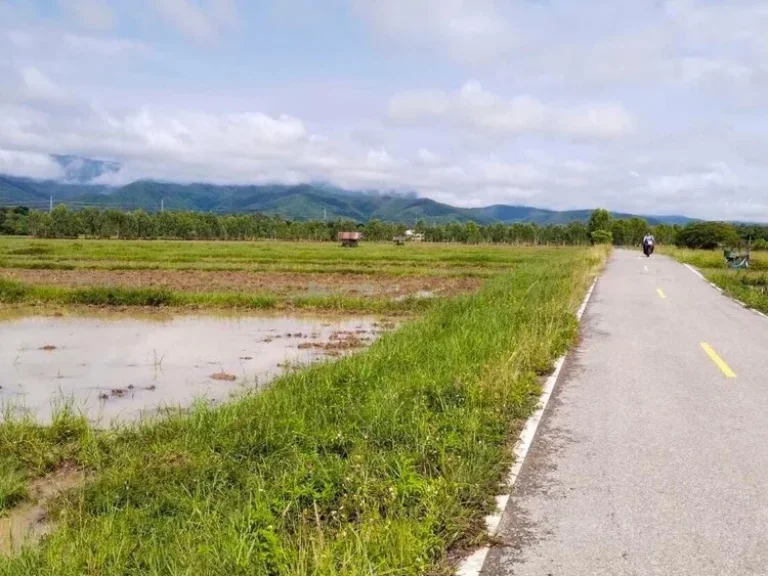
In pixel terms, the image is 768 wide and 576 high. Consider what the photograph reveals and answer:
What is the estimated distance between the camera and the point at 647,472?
16.2 ft

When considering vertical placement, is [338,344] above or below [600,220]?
below

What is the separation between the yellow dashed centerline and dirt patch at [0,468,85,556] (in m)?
7.82

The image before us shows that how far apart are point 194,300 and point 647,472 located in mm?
16833

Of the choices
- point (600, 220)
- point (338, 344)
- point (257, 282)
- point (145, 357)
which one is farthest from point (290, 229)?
point (145, 357)

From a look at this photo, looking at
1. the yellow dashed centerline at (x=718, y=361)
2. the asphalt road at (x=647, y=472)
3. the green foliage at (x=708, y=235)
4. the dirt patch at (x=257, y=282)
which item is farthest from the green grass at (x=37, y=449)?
the green foliage at (x=708, y=235)

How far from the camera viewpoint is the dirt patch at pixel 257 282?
23.6 metres

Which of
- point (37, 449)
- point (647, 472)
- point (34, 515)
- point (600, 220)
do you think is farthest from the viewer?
point (600, 220)

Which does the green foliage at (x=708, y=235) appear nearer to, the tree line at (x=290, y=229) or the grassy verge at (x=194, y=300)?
the tree line at (x=290, y=229)

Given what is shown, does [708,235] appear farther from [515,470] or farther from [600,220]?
[515,470]

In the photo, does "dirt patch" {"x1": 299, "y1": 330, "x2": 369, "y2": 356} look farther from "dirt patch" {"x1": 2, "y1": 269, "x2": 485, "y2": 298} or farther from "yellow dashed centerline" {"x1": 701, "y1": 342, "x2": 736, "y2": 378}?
"dirt patch" {"x1": 2, "y1": 269, "x2": 485, "y2": 298}

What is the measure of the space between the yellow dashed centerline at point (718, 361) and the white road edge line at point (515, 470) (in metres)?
2.16

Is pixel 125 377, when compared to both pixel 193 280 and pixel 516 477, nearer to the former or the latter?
pixel 516 477

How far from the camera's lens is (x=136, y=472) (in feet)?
17.7

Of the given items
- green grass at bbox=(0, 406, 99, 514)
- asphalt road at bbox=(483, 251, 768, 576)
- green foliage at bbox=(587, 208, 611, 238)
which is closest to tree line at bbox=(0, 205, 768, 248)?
green foliage at bbox=(587, 208, 611, 238)
